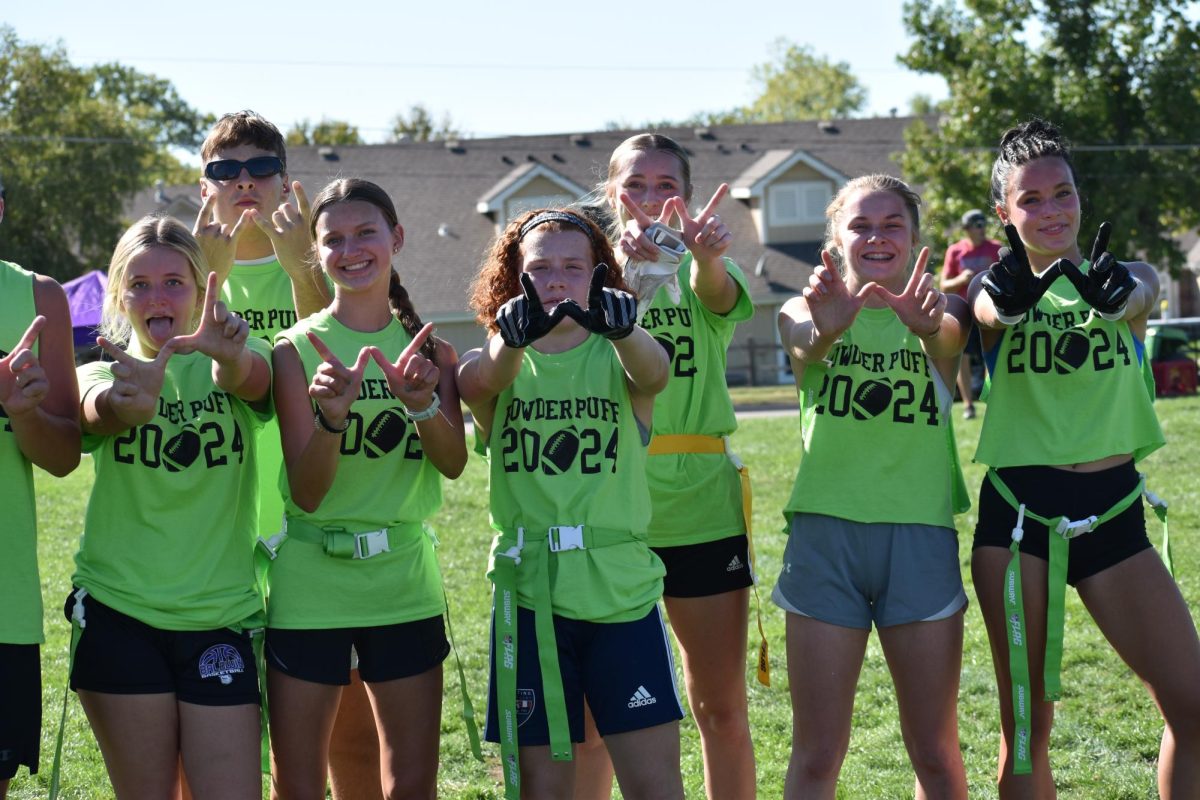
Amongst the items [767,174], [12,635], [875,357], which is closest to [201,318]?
[12,635]

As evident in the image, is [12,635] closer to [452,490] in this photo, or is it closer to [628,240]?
[628,240]

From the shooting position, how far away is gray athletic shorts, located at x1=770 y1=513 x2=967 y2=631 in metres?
3.98

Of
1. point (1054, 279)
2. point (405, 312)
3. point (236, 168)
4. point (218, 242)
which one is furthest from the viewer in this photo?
point (236, 168)

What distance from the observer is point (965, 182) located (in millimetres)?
24641

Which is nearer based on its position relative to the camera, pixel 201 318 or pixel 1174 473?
pixel 201 318

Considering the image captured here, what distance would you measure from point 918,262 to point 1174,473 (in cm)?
820

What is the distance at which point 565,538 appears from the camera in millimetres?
3711

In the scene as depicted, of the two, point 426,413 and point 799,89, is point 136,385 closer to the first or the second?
point 426,413

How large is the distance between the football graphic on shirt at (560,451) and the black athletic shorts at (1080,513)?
1373mm

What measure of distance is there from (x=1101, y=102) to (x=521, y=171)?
44.5ft

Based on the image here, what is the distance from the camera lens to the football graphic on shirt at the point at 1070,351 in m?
4.11

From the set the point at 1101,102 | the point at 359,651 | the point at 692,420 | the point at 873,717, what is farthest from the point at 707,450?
the point at 1101,102

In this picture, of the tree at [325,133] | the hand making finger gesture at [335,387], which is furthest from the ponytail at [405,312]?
the tree at [325,133]

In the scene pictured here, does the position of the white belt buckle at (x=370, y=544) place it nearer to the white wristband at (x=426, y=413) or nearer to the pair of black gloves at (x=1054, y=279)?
the white wristband at (x=426, y=413)
